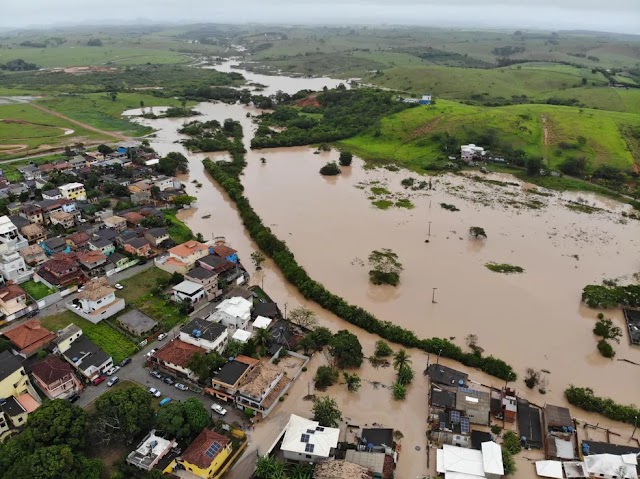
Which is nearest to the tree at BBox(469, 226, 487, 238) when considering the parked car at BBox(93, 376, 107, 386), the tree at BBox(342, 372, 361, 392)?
the tree at BBox(342, 372, 361, 392)

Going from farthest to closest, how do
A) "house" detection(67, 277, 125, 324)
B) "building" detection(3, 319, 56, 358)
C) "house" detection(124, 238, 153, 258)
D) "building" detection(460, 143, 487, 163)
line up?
"building" detection(460, 143, 487, 163) → "house" detection(124, 238, 153, 258) → "house" detection(67, 277, 125, 324) → "building" detection(3, 319, 56, 358)

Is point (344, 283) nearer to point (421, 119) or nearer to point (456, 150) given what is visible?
point (456, 150)

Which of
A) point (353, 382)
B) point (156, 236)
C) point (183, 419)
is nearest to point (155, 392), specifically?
point (183, 419)

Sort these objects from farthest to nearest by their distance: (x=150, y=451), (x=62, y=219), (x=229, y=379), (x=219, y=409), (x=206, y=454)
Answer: (x=62, y=219), (x=229, y=379), (x=219, y=409), (x=150, y=451), (x=206, y=454)

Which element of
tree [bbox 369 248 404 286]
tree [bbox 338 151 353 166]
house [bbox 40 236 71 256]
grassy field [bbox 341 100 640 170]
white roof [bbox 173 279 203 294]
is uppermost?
grassy field [bbox 341 100 640 170]

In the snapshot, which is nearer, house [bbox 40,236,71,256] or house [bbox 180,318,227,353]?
house [bbox 180,318,227,353]

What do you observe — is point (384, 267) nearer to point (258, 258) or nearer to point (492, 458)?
point (258, 258)

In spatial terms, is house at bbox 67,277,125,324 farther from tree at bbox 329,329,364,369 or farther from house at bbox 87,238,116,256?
tree at bbox 329,329,364,369

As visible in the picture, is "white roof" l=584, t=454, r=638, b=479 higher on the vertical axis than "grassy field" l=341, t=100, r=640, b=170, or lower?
lower

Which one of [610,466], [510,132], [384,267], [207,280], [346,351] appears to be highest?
[510,132]
